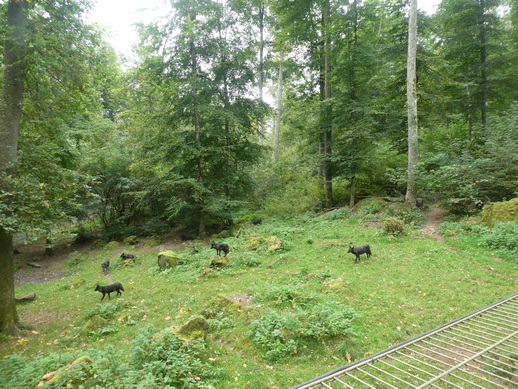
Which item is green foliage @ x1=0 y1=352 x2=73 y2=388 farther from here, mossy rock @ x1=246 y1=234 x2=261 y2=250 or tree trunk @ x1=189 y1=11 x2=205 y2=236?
tree trunk @ x1=189 y1=11 x2=205 y2=236

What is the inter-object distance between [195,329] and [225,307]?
158 centimetres

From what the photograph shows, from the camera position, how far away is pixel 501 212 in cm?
1030

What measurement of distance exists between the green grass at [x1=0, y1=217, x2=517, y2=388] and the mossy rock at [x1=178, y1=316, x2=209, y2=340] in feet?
0.89

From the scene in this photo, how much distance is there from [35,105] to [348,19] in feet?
55.1

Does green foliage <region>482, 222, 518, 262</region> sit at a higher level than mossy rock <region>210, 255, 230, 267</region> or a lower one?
higher

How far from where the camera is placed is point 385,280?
795 cm

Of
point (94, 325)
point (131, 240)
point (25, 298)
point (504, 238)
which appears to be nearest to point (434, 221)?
point (504, 238)

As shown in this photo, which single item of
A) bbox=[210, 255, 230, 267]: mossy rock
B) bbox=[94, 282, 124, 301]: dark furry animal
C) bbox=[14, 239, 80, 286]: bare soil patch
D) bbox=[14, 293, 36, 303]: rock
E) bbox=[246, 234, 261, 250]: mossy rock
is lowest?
bbox=[14, 239, 80, 286]: bare soil patch

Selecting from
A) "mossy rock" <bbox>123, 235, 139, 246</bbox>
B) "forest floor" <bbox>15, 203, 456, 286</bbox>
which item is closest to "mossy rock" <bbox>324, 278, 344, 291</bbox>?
"forest floor" <bbox>15, 203, 456, 286</bbox>

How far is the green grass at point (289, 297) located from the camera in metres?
5.06

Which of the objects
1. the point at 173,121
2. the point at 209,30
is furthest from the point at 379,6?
the point at 173,121

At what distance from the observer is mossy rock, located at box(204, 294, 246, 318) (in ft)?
21.8

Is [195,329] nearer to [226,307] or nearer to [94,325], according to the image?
[226,307]

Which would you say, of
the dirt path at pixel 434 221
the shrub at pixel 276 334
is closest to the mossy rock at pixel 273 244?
the shrub at pixel 276 334
